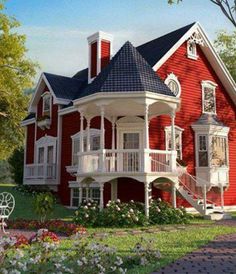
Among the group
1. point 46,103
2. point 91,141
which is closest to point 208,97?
point 91,141

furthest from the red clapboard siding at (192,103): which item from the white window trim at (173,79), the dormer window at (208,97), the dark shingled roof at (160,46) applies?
the dark shingled roof at (160,46)

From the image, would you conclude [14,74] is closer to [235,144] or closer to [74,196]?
[74,196]

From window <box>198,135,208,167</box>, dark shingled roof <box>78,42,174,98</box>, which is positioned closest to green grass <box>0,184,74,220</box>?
dark shingled roof <box>78,42,174,98</box>

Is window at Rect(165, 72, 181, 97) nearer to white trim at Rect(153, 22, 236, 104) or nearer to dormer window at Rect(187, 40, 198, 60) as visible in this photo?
white trim at Rect(153, 22, 236, 104)

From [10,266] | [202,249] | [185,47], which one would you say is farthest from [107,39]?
[10,266]

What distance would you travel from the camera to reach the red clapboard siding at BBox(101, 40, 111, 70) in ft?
73.8

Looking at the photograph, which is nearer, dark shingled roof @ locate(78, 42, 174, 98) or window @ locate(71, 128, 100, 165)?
dark shingled roof @ locate(78, 42, 174, 98)

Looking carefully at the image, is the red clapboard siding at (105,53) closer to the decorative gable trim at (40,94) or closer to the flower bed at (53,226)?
the decorative gable trim at (40,94)

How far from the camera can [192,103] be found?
22.0m

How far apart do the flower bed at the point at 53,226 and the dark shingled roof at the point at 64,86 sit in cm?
1062

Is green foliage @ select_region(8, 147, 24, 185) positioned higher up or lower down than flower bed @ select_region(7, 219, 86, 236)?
higher up

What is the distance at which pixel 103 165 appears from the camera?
1619cm

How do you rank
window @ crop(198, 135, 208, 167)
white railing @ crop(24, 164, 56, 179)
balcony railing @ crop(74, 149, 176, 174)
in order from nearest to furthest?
balcony railing @ crop(74, 149, 176, 174) → window @ crop(198, 135, 208, 167) → white railing @ crop(24, 164, 56, 179)

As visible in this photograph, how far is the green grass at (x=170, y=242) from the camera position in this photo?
819cm
